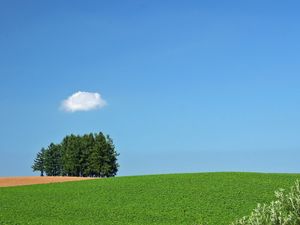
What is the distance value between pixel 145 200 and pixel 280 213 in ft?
102

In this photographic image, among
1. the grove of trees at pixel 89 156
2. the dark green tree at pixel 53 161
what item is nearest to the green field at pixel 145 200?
the grove of trees at pixel 89 156

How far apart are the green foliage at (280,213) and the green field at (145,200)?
68.8ft

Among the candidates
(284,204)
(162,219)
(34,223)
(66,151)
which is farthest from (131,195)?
(66,151)

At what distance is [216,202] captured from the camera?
39.7 meters

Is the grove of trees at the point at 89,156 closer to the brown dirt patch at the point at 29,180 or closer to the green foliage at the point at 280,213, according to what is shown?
the brown dirt patch at the point at 29,180

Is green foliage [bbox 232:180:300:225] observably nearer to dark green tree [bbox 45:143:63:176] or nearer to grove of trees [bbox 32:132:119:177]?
grove of trees [bbox 32:132:119:177]

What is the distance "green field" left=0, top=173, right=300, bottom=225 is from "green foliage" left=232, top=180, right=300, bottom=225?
2098cm

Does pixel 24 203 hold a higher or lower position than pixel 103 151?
lower

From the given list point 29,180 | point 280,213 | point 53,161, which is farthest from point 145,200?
point 53,161

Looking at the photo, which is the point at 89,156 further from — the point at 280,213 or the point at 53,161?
the point at 280,213

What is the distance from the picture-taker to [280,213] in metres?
10.8

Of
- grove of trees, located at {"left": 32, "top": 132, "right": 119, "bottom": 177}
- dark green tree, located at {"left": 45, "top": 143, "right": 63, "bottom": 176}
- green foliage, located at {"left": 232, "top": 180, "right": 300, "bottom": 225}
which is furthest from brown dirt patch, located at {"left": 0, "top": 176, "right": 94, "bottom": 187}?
green foliage, located at {"left": 232, "top": 180, "right": 300, "bottom": 225}

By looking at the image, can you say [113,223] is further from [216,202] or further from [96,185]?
[96,185]

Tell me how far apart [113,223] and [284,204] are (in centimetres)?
2194
